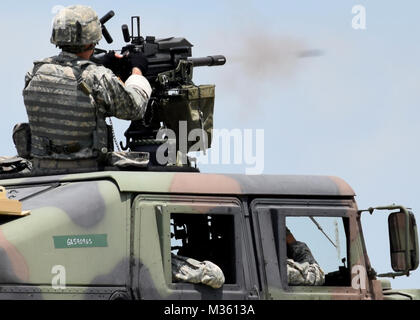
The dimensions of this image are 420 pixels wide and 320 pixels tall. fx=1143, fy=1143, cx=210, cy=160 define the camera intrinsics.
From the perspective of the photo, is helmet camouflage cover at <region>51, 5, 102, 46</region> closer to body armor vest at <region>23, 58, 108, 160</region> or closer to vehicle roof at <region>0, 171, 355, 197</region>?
body armor vest at <region>23, 58, 108, 160</region>

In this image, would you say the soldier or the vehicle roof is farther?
the soldier

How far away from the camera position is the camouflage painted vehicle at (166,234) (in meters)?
8.65

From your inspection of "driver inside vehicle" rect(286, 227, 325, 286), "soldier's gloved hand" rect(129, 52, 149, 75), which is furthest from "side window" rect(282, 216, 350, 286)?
"soldier's gloved hand" rect(129, 52, 149, 75)

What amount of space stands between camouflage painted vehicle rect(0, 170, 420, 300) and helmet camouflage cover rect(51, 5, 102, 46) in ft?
4.15

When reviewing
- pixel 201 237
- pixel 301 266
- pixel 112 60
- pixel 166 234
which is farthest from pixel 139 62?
pixel 301 266

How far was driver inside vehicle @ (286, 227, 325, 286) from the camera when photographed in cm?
957

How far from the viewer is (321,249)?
998cm

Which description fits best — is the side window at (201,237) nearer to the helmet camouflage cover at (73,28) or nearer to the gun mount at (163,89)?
the gun mount at (163,89)

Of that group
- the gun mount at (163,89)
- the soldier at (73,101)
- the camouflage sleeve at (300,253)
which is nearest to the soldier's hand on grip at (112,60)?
the gun mount at (163,89)

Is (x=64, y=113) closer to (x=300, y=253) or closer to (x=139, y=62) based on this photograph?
(x=139, y=62)

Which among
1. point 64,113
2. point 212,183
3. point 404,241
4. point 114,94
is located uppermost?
point 114,94

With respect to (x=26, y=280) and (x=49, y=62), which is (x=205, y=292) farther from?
(x=49, y=62)

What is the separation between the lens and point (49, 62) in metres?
9.92

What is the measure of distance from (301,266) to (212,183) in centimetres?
107
